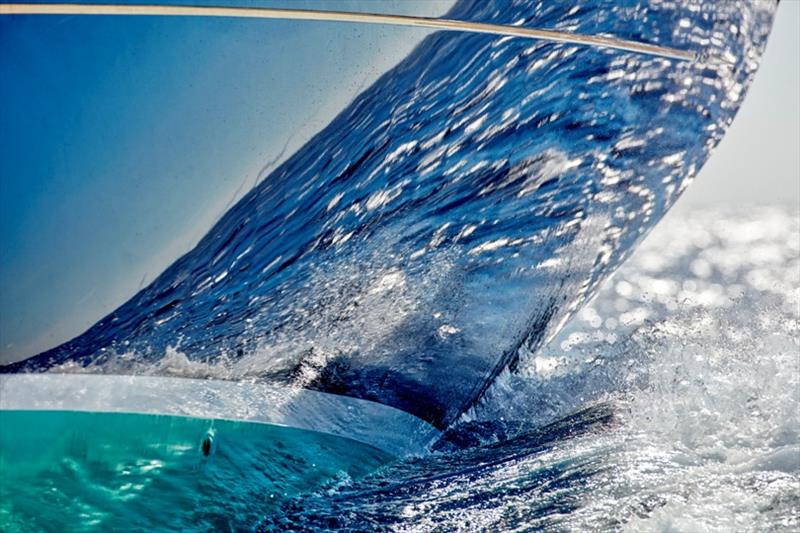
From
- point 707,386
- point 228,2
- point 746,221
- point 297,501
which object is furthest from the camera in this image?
point 746,221

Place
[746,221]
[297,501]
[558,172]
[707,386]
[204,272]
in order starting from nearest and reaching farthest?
[204,272], [297,501], [558,172], [707,386], [746,221]

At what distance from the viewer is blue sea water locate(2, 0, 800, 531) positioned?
1.65 meters

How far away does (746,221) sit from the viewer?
9.71 feet

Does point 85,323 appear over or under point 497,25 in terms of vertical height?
under

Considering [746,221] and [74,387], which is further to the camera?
[746,221]

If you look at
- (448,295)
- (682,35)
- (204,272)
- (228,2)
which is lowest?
(448,295)

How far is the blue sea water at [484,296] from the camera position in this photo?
65.0 inches

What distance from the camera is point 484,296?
2.09 metres

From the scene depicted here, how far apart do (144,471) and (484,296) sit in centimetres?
89

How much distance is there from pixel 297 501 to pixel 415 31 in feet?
3.31

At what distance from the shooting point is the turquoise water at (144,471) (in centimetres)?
163

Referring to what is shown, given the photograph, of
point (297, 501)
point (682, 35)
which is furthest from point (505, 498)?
point (682, 35)

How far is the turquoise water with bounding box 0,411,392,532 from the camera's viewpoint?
163 centimetres

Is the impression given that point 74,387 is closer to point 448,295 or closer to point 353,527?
point 353,527
